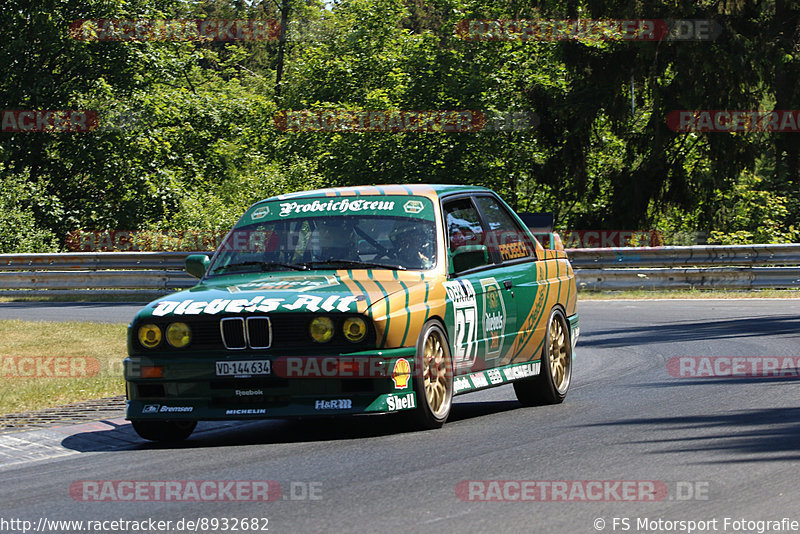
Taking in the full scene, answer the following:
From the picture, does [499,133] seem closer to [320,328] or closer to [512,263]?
[512,263]

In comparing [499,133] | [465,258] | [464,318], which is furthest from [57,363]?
[499,133]

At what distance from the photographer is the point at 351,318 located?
24.3ft

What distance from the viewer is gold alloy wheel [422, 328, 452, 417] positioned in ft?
25.7

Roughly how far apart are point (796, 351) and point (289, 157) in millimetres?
31431

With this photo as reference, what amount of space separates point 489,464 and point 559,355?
346cm

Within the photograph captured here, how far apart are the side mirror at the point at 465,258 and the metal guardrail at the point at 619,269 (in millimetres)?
14555

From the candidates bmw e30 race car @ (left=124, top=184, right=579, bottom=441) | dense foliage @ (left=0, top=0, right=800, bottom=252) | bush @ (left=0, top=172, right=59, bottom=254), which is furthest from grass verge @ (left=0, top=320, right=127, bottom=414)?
dense foliage @ (left=0, top=0, right=800, bottom=252)

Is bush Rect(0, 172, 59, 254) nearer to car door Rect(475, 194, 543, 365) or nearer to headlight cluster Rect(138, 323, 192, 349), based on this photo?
car door Rect(475, 194, 543, 365)

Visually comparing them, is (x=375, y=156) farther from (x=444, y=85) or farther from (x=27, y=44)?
(x=27, y=44)

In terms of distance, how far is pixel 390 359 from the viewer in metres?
7.44

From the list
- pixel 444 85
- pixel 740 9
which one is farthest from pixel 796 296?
pixel 444 85

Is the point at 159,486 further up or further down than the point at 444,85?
further down

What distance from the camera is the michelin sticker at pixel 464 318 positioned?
27.1 feet

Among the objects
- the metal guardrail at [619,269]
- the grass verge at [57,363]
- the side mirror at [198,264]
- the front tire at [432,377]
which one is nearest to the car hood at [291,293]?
the front tire at [432,377]
